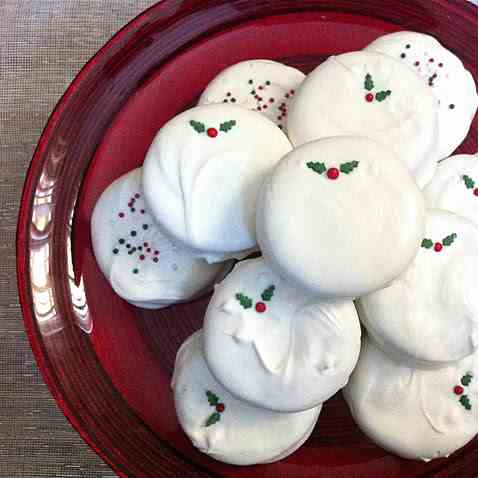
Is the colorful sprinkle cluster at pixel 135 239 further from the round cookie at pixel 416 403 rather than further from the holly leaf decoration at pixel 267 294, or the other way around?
the round cookie at pixel 416 403

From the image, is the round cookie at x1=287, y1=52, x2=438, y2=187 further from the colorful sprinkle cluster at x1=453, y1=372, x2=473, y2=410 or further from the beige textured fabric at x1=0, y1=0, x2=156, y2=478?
the beige textured fabric at x1=0, y1=0, x2=156, y2=478

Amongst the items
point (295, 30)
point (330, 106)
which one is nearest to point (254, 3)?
point (295, 30)

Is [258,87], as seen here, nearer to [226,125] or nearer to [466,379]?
[226,125]

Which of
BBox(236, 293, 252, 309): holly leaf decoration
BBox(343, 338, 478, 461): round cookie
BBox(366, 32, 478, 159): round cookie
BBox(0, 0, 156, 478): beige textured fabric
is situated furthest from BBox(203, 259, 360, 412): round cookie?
BBox(0, 0, 156, 478): beige textured fabric

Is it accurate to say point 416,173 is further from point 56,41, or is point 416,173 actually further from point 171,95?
point 56,41

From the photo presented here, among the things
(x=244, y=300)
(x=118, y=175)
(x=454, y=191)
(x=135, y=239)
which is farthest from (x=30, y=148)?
(x=454, y=191)

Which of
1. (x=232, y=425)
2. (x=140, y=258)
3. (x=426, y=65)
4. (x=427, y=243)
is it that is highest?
(x=426, y=65)
